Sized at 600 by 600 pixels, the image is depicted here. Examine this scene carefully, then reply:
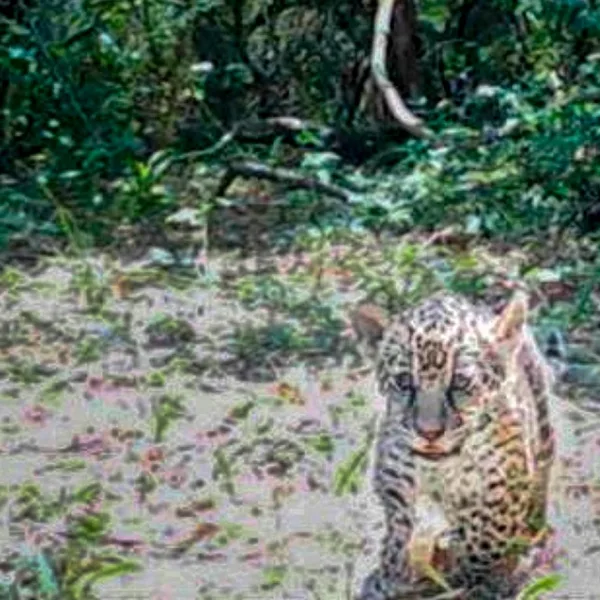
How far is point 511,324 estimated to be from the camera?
2.28 meters

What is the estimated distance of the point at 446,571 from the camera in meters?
2.38

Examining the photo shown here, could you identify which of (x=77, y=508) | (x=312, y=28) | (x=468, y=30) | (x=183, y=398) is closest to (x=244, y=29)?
(x=312, y=28)

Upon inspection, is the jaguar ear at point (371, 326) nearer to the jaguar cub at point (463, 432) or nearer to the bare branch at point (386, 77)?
the jaguar cub at point (463, 432)

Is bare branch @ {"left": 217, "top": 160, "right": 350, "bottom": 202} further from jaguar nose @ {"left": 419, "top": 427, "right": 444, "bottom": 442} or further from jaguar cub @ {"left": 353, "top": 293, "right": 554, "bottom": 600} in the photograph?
jaguar nose @ {"left": 419, "top": 427, "right": 444, "bottom": 442}

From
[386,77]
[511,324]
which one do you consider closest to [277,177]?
[386,77]

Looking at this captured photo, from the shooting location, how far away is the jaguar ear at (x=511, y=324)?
2.25 meters

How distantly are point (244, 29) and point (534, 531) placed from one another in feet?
11.5

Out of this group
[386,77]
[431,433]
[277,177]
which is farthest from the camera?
[386,77]

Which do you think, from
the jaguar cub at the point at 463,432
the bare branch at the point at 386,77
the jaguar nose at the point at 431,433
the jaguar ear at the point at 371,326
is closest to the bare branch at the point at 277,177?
the bare branch at the point at 386,77

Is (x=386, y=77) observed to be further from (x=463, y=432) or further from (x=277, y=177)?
(x=463, y=432)

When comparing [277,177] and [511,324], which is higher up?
[511,324]

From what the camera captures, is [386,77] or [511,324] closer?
[511,324]

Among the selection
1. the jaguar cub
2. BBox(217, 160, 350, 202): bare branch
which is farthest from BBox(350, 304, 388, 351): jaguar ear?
BBox(217, 160, 350, 202): bare branch

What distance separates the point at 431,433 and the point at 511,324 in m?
0.16
